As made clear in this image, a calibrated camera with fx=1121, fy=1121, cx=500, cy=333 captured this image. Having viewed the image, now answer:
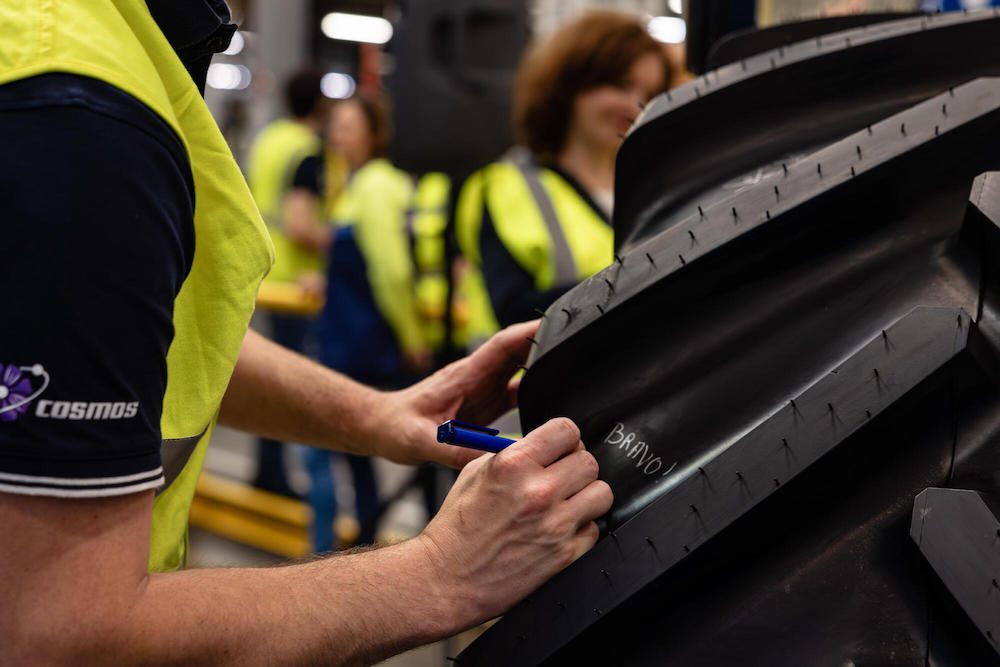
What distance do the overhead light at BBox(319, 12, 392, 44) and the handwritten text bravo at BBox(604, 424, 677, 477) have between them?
18.9 m

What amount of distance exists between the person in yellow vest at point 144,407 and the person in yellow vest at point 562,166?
1.60m

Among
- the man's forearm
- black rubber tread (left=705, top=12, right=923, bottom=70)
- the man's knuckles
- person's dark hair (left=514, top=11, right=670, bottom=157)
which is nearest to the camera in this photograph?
the man's knuckles

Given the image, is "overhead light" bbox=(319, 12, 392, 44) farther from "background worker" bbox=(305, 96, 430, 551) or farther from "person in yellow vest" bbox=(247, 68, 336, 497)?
"background worker" bbox=(305, 96, 430, 551)

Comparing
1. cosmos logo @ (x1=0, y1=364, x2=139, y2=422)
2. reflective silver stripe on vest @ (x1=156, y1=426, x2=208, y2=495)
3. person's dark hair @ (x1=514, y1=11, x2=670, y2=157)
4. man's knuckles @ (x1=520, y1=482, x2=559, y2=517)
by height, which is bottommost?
person's dark hair @ (x1=514, y1=11, x2=670, y2=157)

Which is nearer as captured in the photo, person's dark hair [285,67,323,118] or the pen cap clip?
the pen cap clip

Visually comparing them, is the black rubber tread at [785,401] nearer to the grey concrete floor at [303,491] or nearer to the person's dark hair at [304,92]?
the grey concrete floor at [303,491]

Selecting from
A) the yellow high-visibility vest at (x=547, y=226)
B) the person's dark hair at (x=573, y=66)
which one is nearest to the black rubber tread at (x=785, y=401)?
the yellow high-visibility vest at (x=547, y=226)

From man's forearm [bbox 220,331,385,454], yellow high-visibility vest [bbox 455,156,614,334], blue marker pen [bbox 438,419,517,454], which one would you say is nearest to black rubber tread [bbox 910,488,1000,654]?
blue marker pen [bbox 438,419,517,454]

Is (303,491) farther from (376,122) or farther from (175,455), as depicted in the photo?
(175,455)

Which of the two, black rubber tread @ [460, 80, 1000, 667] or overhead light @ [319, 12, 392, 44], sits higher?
black rubber tread @ [460, 80, 1000, 667]

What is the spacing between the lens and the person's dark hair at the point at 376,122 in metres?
4.79

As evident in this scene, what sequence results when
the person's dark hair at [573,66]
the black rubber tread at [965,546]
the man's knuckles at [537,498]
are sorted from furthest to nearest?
the person's dark hair at [573,66] < the man's knuckles at [537,498] < the black rubber tread at [965,546]

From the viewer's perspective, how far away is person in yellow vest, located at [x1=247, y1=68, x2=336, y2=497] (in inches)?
189

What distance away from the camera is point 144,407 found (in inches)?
30.4
